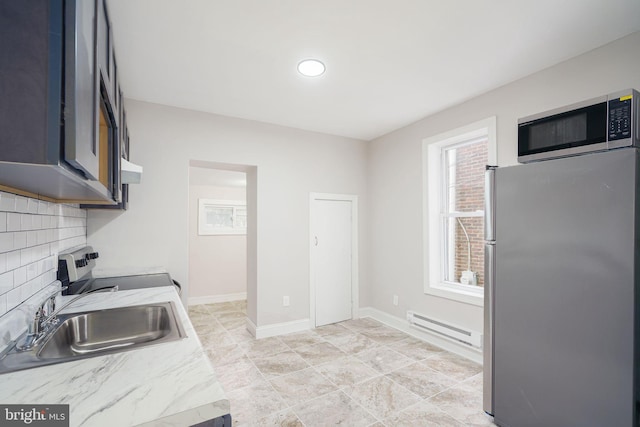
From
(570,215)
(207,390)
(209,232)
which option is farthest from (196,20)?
(209,232)

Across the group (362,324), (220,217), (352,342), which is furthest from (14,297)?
(220,217)

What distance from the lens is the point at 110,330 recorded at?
65.2 inches

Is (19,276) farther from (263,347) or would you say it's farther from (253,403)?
(263,347)

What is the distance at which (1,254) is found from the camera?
1155mm

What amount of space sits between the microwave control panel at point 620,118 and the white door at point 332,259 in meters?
2.89

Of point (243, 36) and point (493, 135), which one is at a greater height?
point (243, 36)

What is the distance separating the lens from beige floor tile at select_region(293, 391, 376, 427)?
203 centimetres

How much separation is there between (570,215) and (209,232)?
5155 mm

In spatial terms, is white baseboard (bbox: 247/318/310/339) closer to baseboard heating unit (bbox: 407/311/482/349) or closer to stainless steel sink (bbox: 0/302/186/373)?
baseboard heating unit (bbox: 407/311/482/349)

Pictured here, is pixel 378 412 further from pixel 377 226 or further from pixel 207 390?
pixel 377 226

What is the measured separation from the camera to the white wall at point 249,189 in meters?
2.97

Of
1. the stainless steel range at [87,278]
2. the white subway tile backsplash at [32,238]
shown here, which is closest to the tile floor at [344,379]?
the stainless steel range at [87,278]

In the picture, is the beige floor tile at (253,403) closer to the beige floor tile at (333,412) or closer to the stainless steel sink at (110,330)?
the beige floor tile at (333,412)

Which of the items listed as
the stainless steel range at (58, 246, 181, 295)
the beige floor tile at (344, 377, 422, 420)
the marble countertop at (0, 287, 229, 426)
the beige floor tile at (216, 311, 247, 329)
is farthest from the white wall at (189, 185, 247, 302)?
the marble countertop at (0, 287, 229, 426)
